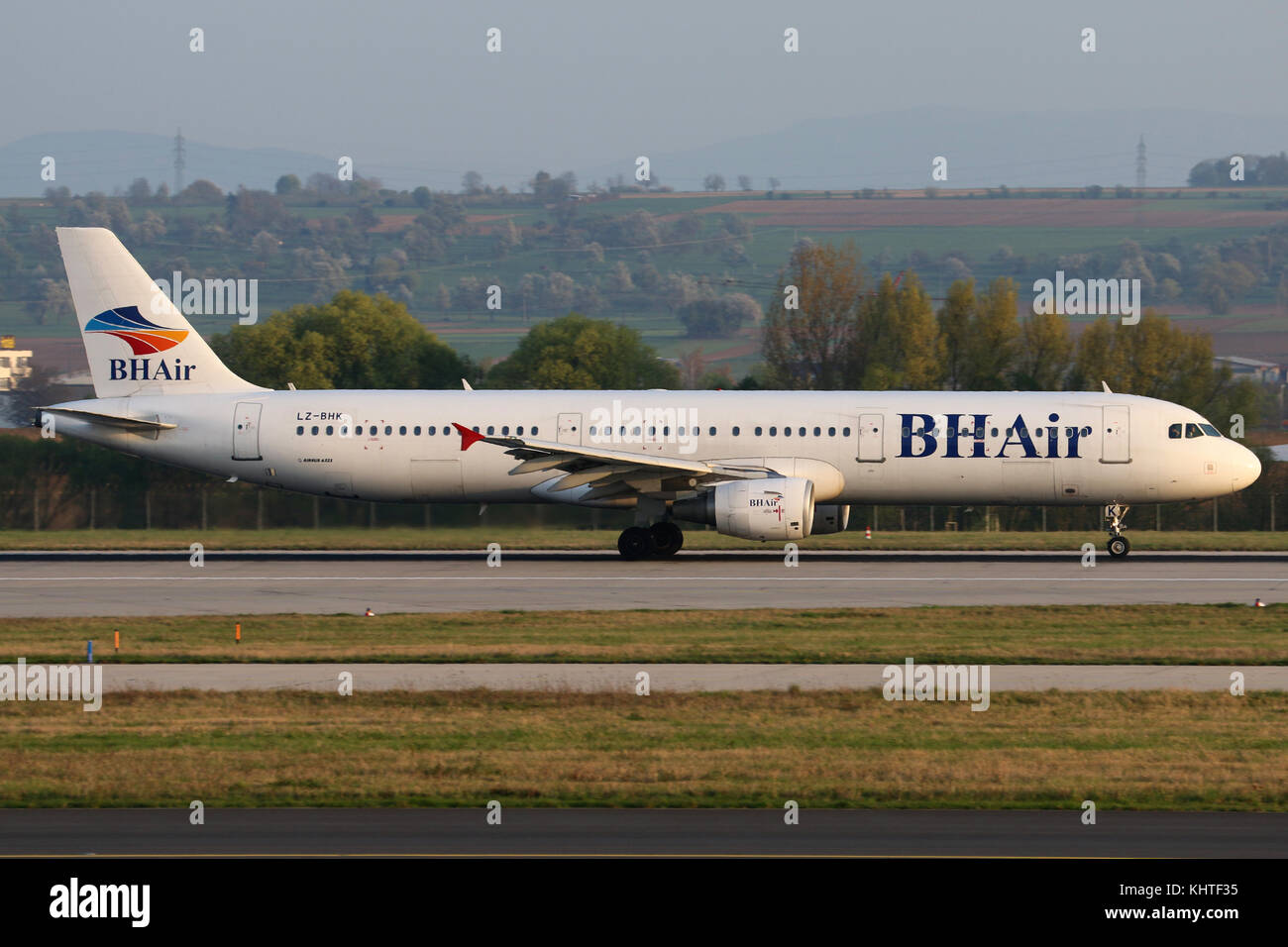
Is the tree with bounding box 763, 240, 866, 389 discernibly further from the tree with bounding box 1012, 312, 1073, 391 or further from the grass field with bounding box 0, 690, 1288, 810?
the grass field with bounding box 0, 690, 1288, 810

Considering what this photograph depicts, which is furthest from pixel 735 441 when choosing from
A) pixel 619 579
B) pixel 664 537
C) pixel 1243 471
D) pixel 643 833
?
pixel 643 833

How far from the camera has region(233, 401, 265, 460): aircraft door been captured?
1484 inches

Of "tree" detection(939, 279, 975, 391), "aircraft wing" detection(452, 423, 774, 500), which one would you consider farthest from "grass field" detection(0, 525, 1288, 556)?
"tree" detection(939, 279, 975, 391)

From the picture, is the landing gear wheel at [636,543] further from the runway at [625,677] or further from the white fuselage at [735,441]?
the runway at [625,677]

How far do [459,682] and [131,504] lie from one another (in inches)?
1247

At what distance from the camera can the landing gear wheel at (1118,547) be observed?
37375 millimetres

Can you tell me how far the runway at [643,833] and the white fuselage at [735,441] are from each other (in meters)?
23.7

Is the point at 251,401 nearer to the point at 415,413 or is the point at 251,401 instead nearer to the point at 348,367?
the point at 415,413

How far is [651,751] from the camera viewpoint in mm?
15758

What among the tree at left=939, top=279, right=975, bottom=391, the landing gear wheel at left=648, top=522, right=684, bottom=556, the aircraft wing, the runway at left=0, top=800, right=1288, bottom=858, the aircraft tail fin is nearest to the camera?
the runway at left=0, top=800, right=1288, bottom=858

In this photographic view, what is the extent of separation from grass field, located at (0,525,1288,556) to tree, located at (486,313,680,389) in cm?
1268

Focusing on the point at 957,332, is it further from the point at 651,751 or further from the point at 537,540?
the point at 651,751

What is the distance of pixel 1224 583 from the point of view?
32.1 m

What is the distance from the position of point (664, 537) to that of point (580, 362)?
840 inches
